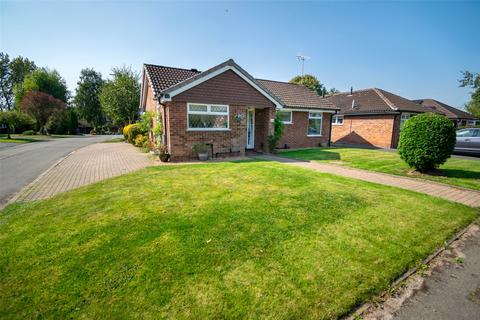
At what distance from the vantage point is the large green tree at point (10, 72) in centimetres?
5862

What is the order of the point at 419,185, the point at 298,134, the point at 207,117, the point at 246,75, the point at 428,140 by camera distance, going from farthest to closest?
the point at 298,134, the point at 246,75, the point at 207,117, the point at 428,140, the point at 419,185

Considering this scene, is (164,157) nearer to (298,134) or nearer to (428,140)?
(298,134)

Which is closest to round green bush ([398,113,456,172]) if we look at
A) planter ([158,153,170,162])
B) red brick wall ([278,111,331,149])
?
red brick wall ([278,111,331,149])

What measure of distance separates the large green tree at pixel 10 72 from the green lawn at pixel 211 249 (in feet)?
257

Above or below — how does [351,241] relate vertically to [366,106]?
below

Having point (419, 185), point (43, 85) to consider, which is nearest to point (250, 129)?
point (419, 185)

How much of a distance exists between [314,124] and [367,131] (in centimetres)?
609

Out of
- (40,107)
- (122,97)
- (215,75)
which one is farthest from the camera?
(40,107)

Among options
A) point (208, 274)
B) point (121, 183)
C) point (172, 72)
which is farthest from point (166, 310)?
point (172, 72)

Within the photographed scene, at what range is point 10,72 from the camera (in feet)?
196

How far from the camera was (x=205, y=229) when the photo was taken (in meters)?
4.05

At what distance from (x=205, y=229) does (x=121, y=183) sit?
4196mm

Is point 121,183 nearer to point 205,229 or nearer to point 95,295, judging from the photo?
point 205,229

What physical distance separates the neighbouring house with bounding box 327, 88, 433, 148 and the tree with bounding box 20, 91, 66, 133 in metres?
47.6
